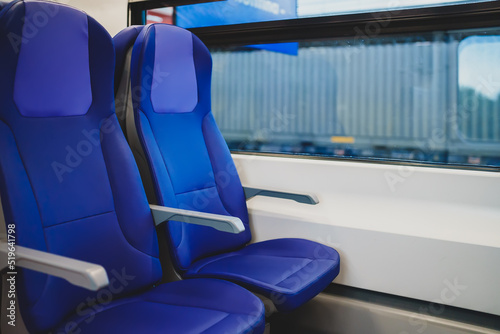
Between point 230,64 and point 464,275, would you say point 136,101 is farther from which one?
point 464,275

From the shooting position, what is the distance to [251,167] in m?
2.29

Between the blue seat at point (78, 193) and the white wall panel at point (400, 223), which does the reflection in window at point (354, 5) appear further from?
the blue seat at point (78, 193)

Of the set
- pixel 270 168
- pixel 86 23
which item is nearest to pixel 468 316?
pixel 270 168

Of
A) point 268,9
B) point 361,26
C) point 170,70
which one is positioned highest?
point 268,9

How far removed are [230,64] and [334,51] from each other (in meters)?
0.61

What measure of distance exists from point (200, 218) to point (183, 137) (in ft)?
1.62

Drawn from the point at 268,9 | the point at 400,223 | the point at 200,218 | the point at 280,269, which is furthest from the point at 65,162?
the point at 268,9

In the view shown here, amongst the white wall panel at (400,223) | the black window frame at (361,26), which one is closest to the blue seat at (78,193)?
the white wall panel at (400,223)

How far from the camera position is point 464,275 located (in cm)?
166

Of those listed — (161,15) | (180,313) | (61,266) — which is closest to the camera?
(61,266)

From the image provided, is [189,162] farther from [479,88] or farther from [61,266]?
[479,88]

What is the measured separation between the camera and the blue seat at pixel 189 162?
5.15 feet

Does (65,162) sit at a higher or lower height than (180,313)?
higher

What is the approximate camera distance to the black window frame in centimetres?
189
